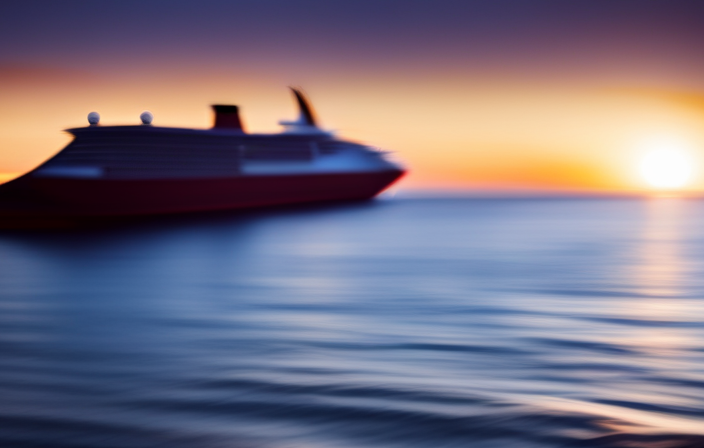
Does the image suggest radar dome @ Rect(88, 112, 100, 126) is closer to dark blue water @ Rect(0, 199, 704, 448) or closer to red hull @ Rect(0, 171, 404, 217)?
red hull @ Rect(0, 171, 404, 217)

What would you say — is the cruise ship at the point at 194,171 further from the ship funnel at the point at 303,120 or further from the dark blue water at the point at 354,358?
the dark blue water at the point at 354,358

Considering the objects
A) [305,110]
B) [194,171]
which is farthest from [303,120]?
[194,171]

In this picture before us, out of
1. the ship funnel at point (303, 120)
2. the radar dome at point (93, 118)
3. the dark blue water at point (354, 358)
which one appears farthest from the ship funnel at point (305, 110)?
the dark blue water at point (354, 358)

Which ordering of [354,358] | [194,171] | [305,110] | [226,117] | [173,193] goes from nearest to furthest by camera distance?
[354,358] → [173,193] → [194,171] → [226,117] → [305,110]

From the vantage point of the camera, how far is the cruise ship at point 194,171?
4294 centimetres

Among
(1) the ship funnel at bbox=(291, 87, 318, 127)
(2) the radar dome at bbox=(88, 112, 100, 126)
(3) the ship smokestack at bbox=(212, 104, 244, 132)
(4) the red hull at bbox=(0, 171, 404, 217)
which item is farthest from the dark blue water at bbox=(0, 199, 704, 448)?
(1) the ship funnel at bbox=(291, 87, 318, 127)

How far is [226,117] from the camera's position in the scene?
2488 inches

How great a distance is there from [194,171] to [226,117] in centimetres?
836

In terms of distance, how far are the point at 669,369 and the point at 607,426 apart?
2214 mm

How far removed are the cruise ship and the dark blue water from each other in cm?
2810

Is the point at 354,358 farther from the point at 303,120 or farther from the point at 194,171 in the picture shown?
the point at 303,120

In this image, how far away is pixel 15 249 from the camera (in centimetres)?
2559

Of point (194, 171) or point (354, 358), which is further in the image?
point (194, 171)

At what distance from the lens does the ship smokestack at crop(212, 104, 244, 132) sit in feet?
206
